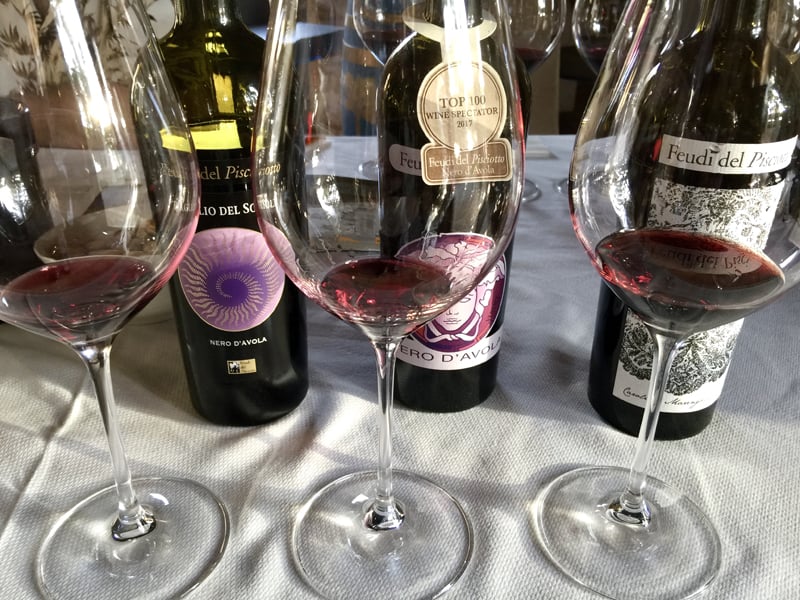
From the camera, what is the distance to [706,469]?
472 millimetres

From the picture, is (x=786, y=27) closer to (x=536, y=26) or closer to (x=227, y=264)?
(x=227, y=264)

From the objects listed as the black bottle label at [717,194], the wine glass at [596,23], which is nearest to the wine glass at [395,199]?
the black bottle label at [717,194]

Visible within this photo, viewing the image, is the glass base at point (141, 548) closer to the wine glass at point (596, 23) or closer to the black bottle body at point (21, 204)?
the black bottle body at point (21, 204)

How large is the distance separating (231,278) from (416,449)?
190 millimetres

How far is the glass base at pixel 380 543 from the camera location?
394 mm

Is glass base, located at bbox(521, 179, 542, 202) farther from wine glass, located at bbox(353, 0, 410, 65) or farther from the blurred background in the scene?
wine glass, located at bbox(353, 0, 410, 65)

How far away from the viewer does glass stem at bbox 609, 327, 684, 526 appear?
15.7 inches

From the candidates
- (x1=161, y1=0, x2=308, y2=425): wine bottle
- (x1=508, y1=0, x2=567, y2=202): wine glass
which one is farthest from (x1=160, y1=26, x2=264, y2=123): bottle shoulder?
(x1=508, y1=0, x2=567, y2=202): wine glass

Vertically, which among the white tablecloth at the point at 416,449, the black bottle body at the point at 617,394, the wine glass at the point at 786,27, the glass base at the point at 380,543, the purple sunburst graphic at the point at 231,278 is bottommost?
the glass base at the point at 380,543

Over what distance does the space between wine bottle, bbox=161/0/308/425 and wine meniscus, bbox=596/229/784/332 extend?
Result: 0.75 ft

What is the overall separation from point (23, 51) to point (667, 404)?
46 centimetres

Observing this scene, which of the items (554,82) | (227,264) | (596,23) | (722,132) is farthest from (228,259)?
(554,82)

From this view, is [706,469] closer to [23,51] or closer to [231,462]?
[231,462]

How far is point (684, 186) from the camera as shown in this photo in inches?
15.3
